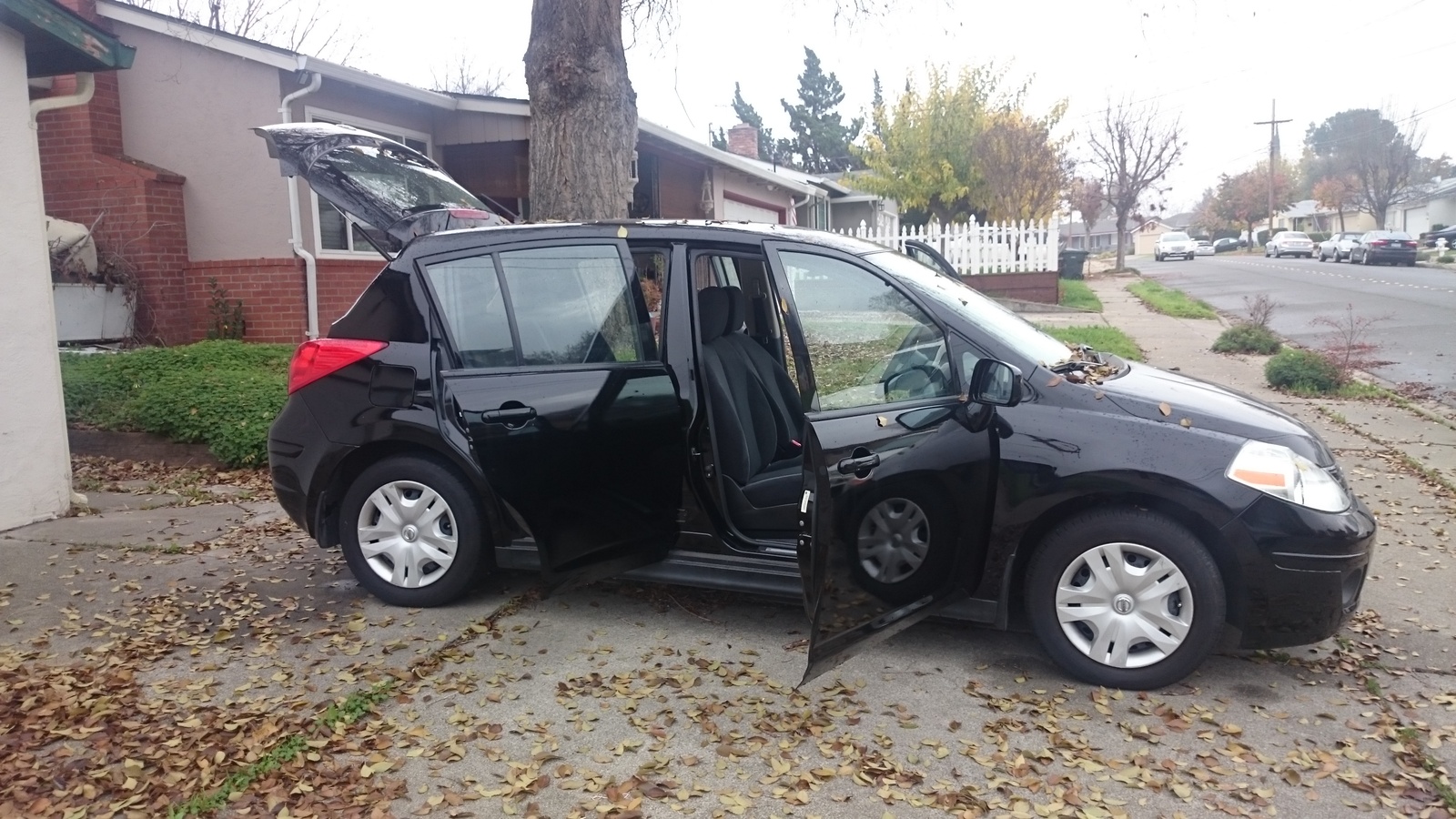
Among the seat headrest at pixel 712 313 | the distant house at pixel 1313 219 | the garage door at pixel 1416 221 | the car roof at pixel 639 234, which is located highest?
the distant house at pixel 1313 219

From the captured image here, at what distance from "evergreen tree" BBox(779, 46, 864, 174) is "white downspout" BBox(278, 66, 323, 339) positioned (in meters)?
49.3

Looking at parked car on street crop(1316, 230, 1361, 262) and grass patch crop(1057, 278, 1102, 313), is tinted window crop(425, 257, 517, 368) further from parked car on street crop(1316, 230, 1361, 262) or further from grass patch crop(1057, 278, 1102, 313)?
parked car on street crop(1316, 230, 1361, 262)

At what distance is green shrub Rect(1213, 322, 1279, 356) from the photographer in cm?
1342

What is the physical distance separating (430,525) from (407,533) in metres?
0.14

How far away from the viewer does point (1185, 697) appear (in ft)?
12.8

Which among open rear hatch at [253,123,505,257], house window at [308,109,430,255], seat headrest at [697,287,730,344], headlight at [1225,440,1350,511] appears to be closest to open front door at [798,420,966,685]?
seat headrest at [697,287,730,344]

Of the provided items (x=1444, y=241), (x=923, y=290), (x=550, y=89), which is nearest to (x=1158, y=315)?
(x=550, y=89)

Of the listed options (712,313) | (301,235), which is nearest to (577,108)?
(712,313)

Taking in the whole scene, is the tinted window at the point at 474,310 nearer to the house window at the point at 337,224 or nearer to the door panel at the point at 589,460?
the door panel at the point at 589,460

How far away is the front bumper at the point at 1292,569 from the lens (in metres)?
3.72

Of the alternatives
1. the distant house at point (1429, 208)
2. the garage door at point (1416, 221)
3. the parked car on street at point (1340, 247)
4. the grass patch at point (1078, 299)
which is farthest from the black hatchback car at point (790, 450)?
the garage door at point (1416, 221)

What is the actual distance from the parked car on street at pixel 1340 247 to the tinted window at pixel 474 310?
143 ft

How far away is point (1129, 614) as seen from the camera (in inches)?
152

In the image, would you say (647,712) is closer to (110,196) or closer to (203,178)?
(203,178)
